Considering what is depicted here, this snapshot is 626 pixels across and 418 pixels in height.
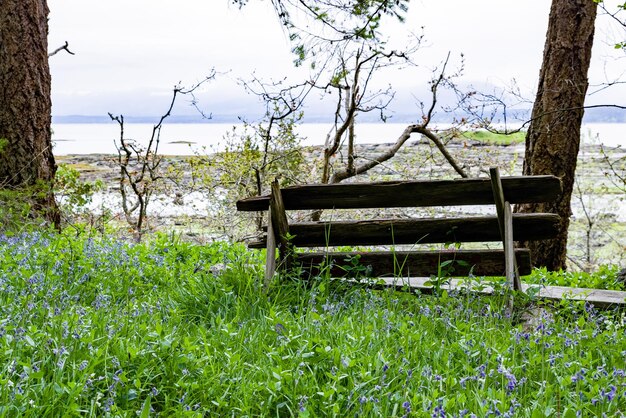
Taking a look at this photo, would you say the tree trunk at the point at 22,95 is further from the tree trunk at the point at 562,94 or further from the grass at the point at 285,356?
the tree trunk at the point at 562,94

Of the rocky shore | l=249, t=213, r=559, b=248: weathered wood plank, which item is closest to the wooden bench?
l=249, t=213, r=559, b=248: weathered wood plank

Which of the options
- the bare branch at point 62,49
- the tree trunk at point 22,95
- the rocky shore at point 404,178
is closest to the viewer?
the tree trunk at point 22,95

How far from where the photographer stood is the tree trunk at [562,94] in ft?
27.9

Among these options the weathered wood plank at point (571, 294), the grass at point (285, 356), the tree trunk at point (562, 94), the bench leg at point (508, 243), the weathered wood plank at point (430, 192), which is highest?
the tree trunk at point (562, 94)

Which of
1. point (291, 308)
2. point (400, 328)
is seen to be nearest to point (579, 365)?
point (400, 328)

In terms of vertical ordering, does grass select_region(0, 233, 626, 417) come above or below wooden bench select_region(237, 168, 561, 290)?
below

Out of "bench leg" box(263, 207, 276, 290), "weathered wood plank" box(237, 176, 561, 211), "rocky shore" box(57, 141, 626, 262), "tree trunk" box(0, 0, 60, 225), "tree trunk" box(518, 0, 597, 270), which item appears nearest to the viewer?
"weathered wood plank" box(237, 176, 561, 211)

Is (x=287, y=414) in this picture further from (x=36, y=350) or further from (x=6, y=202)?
(x=6, y=202)

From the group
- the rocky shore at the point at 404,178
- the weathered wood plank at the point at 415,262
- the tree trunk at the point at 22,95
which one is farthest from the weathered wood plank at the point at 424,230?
the tree trunk at the point at 22,95

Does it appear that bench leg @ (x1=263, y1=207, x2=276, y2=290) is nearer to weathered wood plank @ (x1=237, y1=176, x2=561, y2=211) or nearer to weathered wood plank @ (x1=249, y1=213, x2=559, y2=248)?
weathered wood plank @ (x1=249, y1=213, x2=559, y2=248)

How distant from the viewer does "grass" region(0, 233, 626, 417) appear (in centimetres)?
292

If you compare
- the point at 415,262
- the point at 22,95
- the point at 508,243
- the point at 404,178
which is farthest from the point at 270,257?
the point at 404,178

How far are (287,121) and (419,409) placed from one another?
746 centimetres

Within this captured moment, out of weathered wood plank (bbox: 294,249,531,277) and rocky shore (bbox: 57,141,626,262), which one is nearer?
weathered wood plank (bbox: 294,249,531,277)
